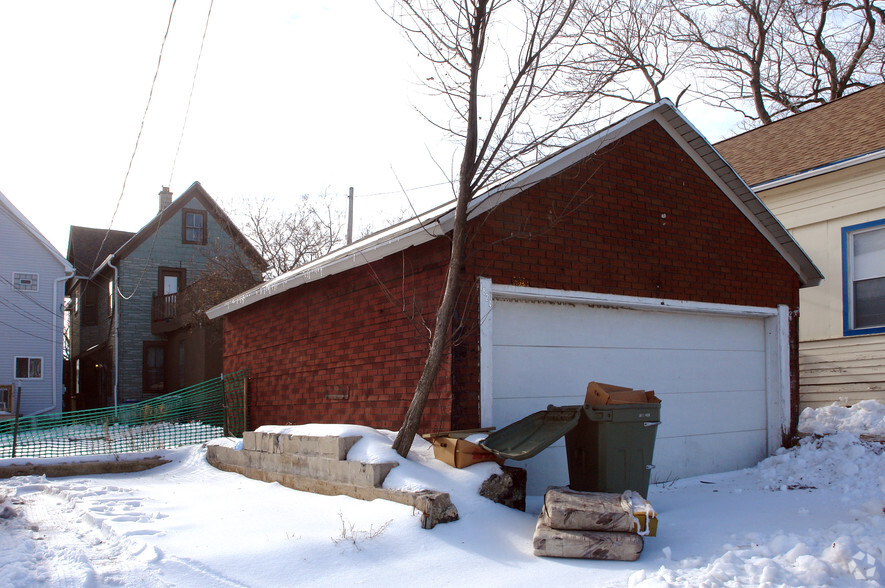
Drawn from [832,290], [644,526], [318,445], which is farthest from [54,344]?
[644,526]

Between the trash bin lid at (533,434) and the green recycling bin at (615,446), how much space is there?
0.18m

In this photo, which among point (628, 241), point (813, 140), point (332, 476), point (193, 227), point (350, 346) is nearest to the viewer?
point (332, 476)

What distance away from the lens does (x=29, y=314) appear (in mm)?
25438

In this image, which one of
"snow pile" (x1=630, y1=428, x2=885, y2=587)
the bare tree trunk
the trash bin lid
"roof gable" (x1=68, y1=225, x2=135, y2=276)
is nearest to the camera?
"snow pile" (x1=630, y1=428, x2=885, y2=587)

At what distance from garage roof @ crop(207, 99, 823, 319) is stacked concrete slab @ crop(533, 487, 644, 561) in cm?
308

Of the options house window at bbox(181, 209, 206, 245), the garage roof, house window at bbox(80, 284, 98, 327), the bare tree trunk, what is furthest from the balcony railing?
the bare tree trunk

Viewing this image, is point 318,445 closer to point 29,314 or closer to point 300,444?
point 300,444

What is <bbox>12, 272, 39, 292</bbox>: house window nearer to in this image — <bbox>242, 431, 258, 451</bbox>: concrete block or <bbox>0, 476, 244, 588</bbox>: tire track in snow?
<bbox>0, 476, 244, 588</bbox>: tire track in snow

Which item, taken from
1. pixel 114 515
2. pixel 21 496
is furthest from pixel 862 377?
pixel 21 496

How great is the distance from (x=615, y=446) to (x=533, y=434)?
72 cm

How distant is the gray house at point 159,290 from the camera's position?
80.5 feet

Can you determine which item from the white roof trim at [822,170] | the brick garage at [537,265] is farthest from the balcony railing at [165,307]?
the white roof trim at [822,170]

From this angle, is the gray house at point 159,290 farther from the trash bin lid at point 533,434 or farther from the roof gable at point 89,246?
the trash bin lid at point 533,434

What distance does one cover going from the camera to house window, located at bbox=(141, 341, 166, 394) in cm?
2700
